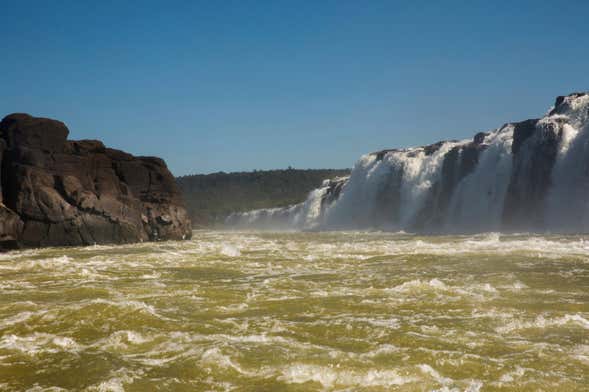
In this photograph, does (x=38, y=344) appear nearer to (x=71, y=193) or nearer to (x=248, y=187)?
(x=71, y=193)

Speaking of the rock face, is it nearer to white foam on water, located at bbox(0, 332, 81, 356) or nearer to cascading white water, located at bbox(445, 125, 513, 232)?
white foam on water, located at bbox(0, 332, 81, 356)

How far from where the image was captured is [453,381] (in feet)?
23.8

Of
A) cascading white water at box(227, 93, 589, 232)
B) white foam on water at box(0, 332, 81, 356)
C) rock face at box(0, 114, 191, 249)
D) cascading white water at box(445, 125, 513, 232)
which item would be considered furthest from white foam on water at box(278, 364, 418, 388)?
cascading white water at box(445, 125, 513, 232)

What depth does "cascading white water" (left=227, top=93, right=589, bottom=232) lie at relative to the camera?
45.1 meters

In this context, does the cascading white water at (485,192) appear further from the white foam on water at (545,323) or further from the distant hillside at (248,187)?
the distant hillside at (248,187)

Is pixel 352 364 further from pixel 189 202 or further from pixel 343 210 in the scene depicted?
pixel 189 202

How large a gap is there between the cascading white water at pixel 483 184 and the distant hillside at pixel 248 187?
75.6 m

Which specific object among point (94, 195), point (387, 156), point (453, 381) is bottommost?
point (453, 381)

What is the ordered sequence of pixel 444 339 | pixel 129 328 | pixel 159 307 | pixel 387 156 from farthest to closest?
1. pixel 387 156
2. pixel 159 307
3. pixel 129 328
4. pixel 444 339

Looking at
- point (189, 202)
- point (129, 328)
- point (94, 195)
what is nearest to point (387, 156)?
point (94, 195)

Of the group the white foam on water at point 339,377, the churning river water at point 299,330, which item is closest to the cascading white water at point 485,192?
the churning river water at point 299,330

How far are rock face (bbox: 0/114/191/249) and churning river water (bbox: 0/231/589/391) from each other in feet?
58.7

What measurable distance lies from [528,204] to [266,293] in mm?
Answer: 38964

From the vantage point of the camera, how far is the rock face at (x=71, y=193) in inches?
1385
